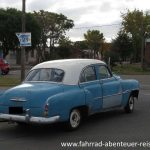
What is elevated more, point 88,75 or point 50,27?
point 50,27

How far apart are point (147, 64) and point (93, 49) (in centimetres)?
3649

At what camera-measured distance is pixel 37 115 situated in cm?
1008

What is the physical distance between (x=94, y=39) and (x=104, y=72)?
95.9 metres

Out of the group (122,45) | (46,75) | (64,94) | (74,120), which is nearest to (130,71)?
(122,45)

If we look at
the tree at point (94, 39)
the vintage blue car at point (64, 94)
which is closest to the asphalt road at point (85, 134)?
the vintage blue car at point (64, 94)

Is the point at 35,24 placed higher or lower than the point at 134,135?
higher

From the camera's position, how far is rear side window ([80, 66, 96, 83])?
38.1ft

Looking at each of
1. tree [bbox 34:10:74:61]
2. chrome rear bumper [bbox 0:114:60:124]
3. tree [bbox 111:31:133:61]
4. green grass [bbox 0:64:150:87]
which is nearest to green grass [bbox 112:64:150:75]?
green grass [bbox 0:64:150:87]

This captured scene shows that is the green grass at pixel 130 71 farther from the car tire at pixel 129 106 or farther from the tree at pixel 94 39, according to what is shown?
the tree at pixel 94 39

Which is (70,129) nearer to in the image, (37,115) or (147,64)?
(37,115)

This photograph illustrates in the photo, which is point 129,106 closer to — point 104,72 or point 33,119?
point 104,72

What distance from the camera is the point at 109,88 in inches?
484

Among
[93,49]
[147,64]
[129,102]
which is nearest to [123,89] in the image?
[129,102]

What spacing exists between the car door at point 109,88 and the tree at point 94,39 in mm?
89818
